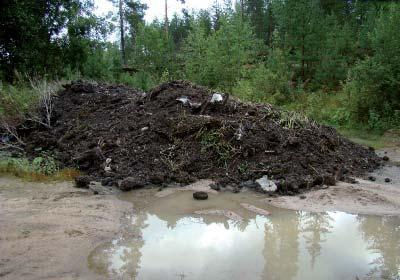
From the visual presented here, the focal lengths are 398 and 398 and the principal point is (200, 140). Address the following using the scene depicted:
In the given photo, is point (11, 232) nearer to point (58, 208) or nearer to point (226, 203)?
point (58, 208)

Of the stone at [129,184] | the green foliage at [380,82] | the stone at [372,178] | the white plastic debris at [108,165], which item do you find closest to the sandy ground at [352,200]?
the stone at [372,178]

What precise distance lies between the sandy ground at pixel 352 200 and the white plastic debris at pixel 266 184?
0.28m

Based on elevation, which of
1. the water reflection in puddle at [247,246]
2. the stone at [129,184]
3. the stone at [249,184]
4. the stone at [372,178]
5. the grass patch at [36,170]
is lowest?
the water reflection in puddle at [247,246]

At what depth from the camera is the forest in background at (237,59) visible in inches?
450

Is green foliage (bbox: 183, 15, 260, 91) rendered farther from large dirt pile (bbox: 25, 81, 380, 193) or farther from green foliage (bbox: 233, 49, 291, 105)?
large dirt pile (bbox: 25, 81, 380, 193)

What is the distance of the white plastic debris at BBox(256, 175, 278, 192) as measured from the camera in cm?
632

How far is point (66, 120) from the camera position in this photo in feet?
32.5

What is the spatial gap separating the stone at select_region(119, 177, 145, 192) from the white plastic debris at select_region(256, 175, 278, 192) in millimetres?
1939

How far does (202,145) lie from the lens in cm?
757

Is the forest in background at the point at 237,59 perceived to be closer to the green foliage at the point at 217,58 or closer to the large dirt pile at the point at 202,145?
the green foliage at the point at 217,58

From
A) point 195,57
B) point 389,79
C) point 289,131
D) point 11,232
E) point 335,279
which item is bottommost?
point 335,279

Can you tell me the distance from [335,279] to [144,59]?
60.4 feet

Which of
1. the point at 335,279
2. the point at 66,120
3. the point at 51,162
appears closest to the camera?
the point at 335,279

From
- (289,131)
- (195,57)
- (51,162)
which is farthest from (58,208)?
(195,57)
